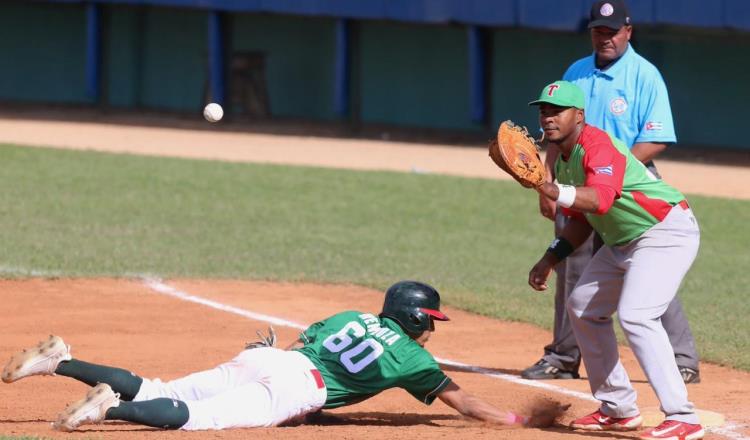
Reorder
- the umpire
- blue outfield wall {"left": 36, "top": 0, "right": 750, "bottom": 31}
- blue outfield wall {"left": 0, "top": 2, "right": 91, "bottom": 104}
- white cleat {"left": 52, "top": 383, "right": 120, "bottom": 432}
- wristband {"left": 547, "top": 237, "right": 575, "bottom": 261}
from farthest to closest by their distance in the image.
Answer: blue outfield wall {"left": 0, "top": 2, "right": 91, "bottom": 104}, blue outfield wall {"left": 36, "top": 0, "right": 750, "bottom": 31}, the umpire, wristband {"left": 547, "top": 237, "right": 575, "bottom": 261}, white cleat {"left": 52, "top": 383, "right": 120, "bottom": 432}

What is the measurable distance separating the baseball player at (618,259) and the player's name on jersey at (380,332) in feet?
2.68

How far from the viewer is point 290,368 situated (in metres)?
6.38

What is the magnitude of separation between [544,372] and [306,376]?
2161mm

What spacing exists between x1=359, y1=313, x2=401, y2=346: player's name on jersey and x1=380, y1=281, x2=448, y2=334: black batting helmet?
0.25 ft

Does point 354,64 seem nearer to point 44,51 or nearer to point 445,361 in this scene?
point 44,51

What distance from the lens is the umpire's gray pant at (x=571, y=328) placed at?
7.84 meters

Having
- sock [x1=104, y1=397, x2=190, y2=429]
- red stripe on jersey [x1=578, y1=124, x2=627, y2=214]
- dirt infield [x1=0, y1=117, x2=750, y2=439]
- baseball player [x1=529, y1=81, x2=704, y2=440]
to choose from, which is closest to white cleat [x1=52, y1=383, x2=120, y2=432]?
sock [x1=104, y1=397, x2=190, y2=429]

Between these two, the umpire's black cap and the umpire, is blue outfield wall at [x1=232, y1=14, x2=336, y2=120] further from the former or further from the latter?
the umpire's black cap

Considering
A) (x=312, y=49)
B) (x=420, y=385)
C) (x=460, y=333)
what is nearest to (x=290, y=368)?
(x=420, y=385)

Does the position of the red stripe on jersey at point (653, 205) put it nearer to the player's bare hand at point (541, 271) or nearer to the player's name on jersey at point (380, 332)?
the player's bare hand at point (541, 271)

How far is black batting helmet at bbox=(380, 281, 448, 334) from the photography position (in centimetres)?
650

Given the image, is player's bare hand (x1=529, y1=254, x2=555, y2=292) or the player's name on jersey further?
player's bare hand (x1=529, y1=254, x2=555, y2=292)

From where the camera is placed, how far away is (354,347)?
644 centimetres

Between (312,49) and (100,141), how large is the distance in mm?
6125
